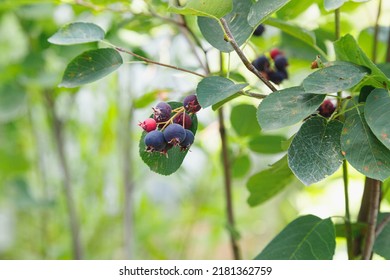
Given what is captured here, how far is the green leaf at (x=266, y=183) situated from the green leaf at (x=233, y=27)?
20 cm

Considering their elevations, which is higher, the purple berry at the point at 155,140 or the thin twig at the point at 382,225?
the purple berry at the point at 155,140

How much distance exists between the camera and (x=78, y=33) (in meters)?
0.62

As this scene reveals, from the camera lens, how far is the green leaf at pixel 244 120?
88cm

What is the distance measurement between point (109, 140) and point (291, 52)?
1.03 meters

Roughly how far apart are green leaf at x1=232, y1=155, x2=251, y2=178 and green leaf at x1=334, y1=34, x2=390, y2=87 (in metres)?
0.52

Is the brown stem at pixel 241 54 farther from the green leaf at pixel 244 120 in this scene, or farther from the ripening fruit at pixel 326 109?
the green leaf at pixel 244 120

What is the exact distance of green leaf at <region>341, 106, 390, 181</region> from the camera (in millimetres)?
490

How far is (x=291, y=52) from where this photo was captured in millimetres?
862

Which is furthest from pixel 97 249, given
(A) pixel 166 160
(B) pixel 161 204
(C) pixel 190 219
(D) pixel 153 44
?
(A) pixel 166 160

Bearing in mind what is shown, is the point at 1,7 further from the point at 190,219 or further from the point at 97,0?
the point at 190,219

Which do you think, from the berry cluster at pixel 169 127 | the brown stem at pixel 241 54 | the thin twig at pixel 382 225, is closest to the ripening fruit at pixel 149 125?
the berry cluster at pixel 169 127

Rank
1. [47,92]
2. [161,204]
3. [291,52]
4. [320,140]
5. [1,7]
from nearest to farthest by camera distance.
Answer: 1. [320,140]
2. [291,52]
3. [1,7]
4. [47,92]
5. [161,204]

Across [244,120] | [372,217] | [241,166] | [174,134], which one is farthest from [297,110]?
[241,166]

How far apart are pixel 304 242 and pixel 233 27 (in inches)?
10.1
